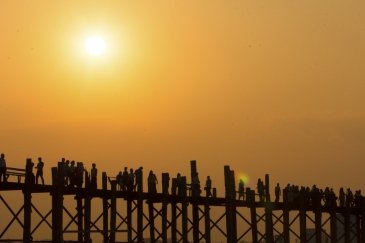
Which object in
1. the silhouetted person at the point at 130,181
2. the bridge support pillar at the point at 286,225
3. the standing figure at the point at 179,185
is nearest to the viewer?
the silhouetted person at the point at 130,181

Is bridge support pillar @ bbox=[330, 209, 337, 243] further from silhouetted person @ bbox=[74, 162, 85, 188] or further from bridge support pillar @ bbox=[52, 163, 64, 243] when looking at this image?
bridge support pillar @ bbox=[52, 163, 64, 243]

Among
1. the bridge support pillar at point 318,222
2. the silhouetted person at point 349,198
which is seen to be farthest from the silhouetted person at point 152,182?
the silhouetted person at point 349,198

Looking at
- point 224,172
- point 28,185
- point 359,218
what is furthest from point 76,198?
point 359,218

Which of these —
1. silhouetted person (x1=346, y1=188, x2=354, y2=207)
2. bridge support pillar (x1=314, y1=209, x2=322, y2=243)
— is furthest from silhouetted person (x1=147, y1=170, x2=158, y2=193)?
silhouetted person (x1=346, y1=188, x2=354, y2=207)

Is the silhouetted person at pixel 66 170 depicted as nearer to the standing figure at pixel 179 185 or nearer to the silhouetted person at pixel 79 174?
the silhouetted person at pixel 79 174

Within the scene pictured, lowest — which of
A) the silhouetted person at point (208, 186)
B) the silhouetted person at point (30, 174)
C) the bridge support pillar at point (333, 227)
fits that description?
the bridge support pillar at point (333, 227)

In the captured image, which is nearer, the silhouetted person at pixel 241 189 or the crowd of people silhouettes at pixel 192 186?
the crowd of people silhouettes at pixel 192 186

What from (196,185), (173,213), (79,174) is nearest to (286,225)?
(196,185)

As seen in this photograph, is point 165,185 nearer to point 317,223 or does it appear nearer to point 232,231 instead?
point 232,231

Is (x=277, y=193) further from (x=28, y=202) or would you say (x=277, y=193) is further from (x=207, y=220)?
(x=28, y=202)

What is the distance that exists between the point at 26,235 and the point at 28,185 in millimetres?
1530

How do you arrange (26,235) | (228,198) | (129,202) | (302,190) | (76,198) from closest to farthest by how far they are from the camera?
(26,235), (76,198), (129,202), (228,198), (302,190)

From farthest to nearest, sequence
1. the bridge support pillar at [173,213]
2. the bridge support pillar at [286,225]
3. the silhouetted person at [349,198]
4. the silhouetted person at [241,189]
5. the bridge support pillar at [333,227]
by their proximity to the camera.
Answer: the silhouetted person at [349,198] < the bridge support pillar at [333,227] < the bridge support pillar at [286,225] < the silhouetted person at [241,189] < the bridge support pillar at [173,213]

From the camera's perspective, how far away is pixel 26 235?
2958 cm
